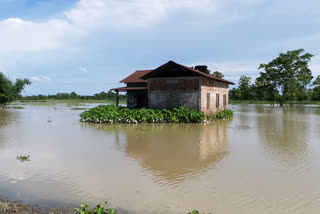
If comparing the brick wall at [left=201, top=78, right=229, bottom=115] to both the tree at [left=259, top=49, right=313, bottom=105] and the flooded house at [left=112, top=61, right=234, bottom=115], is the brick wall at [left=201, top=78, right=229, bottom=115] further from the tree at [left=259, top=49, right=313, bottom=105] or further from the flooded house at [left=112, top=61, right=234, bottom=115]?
the tree at [left=259, top=49, right=313, bottom=105]

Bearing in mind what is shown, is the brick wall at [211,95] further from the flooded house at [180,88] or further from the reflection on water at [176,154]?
the reflection on water at [176,154]

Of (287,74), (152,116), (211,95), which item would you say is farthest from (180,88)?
(287,74)

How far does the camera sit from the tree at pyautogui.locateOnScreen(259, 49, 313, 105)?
4662 cm

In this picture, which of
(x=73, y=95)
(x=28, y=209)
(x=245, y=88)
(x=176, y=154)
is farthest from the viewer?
(x=73, y=95)

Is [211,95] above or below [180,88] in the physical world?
below

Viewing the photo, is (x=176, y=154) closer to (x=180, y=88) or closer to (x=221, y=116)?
(x=180, y=88)

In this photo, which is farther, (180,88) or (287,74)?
(287,74)

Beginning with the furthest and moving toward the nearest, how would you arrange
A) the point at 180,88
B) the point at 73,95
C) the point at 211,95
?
1. the point at 73,95
2. the point at 211,95
3. the point at 180,88

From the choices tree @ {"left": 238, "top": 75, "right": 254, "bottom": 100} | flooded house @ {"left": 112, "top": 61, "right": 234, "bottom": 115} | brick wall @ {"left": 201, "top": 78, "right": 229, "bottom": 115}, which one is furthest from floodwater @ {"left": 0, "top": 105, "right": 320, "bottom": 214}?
tree @ {"left": 238, "top": 75, "right": 254, "bottom": 100}

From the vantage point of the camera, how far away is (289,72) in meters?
46.8

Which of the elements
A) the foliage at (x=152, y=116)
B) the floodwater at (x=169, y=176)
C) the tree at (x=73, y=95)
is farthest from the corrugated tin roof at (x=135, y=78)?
the tree at (x=73, y=95)

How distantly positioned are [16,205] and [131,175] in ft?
9.15

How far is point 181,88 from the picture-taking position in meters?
21.6

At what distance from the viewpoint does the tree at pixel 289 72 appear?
46625 millimetres
